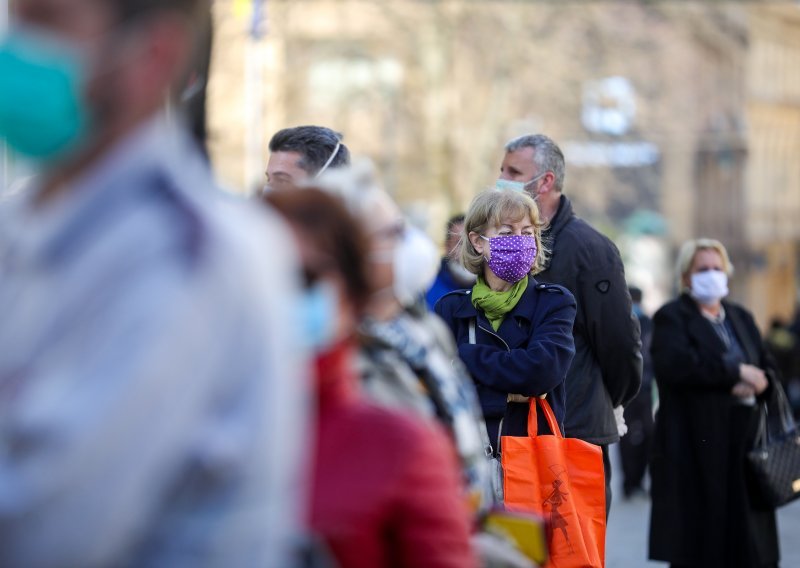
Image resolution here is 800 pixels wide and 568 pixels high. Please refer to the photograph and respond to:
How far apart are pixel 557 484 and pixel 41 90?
163 inches

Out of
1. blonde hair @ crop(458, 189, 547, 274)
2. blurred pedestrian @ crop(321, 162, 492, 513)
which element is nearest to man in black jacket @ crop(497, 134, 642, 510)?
blonde hair @ crop(458, 189, 547, 274)

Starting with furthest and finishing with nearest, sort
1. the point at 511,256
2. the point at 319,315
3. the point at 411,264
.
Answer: the point at 511,256 → the point at 411,264 → the point at 319,315

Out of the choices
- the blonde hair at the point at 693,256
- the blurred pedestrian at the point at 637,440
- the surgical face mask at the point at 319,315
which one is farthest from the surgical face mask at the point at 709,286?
the surgical face mask at the point at 319,315

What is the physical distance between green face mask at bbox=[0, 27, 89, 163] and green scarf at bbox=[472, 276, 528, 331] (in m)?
4.07

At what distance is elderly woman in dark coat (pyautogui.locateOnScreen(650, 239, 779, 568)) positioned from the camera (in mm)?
9094

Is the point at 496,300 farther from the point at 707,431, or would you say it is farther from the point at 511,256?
the point at 707,431

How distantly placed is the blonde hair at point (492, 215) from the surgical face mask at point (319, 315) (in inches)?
145

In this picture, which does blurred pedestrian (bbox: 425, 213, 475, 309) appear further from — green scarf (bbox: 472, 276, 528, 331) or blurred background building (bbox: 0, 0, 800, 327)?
blurred background building (bbox: 0, 0, 800, 327)

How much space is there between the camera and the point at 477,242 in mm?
6234

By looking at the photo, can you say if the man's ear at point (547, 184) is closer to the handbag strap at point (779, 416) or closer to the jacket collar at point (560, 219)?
the jacket collar at point (560, 219)

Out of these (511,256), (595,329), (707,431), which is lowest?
(707,431)

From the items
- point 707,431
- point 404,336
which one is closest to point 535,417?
point 404,336

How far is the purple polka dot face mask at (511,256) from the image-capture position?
6.07 m

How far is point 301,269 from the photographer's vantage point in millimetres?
2498
